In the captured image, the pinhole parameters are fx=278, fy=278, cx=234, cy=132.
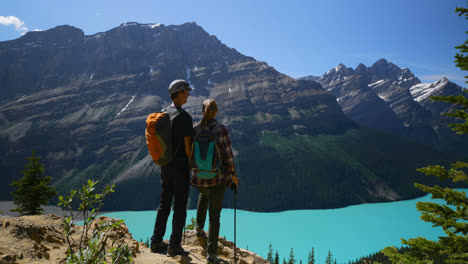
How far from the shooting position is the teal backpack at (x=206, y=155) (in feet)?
19.2

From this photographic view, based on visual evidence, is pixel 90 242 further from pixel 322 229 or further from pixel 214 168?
pixel 322 229

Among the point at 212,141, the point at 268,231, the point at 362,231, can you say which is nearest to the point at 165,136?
the point at 212,141

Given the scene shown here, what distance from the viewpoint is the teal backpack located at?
586 centimetres

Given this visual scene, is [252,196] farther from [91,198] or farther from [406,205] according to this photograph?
[91,198]

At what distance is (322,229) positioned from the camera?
164 m

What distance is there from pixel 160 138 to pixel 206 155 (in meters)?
1.03

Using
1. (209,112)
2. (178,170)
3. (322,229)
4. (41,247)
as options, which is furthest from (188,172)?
(322,229)

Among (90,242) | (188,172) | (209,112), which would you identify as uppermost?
(209,112)

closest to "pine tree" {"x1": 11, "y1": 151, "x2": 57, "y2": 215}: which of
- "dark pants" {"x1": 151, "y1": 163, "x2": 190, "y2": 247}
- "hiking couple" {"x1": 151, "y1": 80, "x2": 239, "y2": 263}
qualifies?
"dark pants" {"x1": 151, "y1": 163, "x2": 190, "y2": 247}

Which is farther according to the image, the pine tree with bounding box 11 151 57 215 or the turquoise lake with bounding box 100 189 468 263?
the turquoise lake with bounding box 100 189 468 263

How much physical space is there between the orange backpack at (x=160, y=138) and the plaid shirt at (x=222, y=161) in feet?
2.21

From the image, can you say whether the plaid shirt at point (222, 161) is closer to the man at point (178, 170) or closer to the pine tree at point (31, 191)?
the man at point (178, 170)

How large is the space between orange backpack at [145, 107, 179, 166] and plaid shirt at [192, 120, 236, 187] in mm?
674

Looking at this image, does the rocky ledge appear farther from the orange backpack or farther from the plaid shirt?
the orange backpack
